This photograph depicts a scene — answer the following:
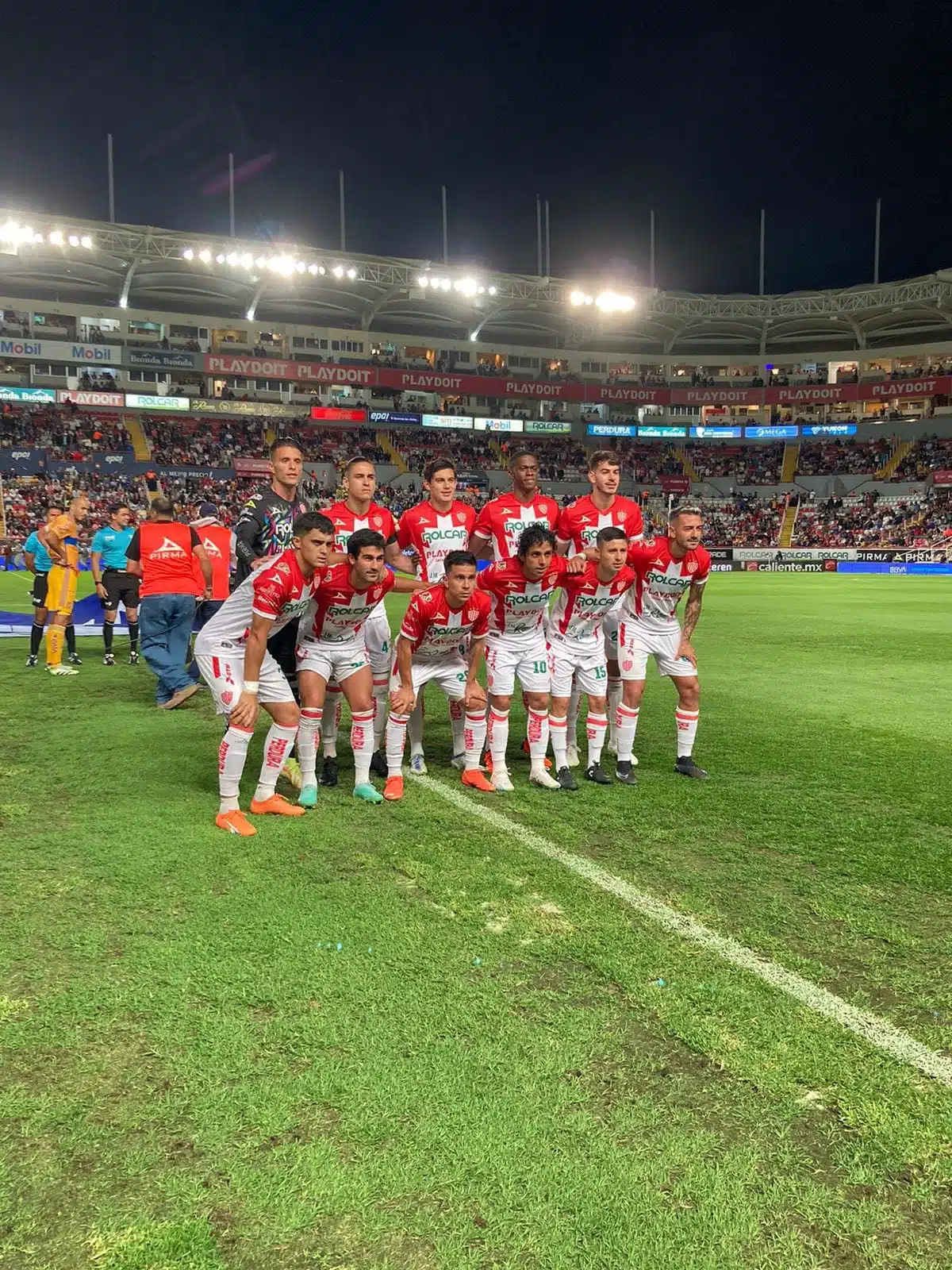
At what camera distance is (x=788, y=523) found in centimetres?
5188

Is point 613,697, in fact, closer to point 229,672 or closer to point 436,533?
point 436,533

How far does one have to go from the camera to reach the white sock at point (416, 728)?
6.71 m

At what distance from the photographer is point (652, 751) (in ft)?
23.8

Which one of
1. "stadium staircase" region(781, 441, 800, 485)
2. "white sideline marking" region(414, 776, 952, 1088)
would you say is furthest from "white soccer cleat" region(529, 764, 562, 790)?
"stadium staircase" region(781, 441, 800, 485)

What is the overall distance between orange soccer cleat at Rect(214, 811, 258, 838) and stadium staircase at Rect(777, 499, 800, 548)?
1918 inches

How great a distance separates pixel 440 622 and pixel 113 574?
7.40m

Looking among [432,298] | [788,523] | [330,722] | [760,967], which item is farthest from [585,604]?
[788,523]

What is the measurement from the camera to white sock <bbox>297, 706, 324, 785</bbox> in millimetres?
5809

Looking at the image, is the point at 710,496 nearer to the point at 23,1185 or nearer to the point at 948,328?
the point at 948,328

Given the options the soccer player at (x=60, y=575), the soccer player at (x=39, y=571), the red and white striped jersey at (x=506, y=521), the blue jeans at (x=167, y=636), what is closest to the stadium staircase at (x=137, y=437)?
the soccer player at (x=39, y=571)

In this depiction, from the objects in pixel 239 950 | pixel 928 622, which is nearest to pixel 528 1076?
pixel 239 950

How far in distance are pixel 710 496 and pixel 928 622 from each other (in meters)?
40.5

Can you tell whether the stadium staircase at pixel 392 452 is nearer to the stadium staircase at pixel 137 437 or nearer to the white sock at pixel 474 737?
the stadium staircase at pixel 137 437

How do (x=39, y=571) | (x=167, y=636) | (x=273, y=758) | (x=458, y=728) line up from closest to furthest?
(x=273, y=758)
(x=458, y=728)
(x=167, y=636)
(x=39, y=571)
